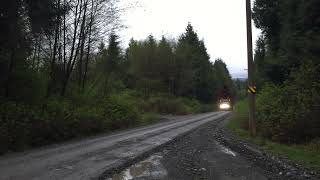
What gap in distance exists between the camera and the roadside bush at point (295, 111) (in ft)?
69.5

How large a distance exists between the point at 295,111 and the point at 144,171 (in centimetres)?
1066

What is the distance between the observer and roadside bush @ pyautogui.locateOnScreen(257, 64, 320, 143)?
834 inches

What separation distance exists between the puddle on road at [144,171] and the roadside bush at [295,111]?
7.93 metres

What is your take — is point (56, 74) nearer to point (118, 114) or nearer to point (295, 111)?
point (118, 114)

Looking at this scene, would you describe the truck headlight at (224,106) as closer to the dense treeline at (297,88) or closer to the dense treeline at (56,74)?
the dense treeline at (56,74)

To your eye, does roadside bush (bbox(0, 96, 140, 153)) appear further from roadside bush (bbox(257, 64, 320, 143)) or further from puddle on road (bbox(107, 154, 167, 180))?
roadside bush (bbox(257, 64, 320, 143))

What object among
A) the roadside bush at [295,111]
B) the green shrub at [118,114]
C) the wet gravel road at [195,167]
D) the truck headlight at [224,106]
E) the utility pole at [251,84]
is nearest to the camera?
the wet gravel road at [195,167]

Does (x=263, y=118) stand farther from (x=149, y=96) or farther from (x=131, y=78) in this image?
(x=131, y=78)

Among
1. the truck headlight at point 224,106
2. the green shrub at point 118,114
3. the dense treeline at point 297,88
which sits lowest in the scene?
the truck headlight at point 224,106

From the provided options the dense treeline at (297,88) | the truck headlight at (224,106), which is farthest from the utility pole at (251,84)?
the truck headlight at (224,106)

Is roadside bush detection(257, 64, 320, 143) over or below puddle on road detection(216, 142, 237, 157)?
over

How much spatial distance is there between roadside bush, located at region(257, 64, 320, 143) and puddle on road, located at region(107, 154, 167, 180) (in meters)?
7.93

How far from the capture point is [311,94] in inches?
882

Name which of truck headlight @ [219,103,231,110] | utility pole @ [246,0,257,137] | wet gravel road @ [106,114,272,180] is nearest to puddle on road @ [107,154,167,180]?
wet gravel road @ [106,114,272,180]
